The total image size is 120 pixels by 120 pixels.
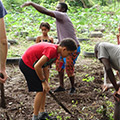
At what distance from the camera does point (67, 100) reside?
3.21 m

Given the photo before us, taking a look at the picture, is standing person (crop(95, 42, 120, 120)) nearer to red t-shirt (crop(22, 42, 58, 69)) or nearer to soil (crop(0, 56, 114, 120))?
soil (crop(0, 56, 114, 120))

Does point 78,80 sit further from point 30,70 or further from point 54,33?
point 54,33

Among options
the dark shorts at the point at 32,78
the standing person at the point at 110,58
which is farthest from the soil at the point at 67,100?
the dark shorts at the point at 32,78

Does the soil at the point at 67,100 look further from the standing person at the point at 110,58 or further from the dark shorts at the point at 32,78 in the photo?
the dark shorts at the point at 32,78

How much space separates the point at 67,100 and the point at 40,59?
138 cm

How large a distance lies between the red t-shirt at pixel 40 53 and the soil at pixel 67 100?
0.86m

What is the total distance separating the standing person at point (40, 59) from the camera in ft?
7.03

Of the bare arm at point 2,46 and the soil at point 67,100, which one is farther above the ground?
the bare arm at point 2,46

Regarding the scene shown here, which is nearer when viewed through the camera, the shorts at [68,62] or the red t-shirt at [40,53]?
the red t-shirt at [40,53]

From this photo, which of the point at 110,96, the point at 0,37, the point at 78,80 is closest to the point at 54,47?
the point at 0,37

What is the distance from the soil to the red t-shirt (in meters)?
0.86

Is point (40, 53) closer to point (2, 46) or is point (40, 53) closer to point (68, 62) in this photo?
point (2, 46)

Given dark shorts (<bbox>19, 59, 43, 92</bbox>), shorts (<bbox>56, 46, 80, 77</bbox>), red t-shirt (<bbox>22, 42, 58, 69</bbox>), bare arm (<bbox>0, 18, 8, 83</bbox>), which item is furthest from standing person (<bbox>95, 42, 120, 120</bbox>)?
bare arm (<bbox>0, 18, 8, 83</bbox>)

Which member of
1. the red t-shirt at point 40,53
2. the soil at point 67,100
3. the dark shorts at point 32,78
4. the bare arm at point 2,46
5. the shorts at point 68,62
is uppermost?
the bare arm at point 2,46
